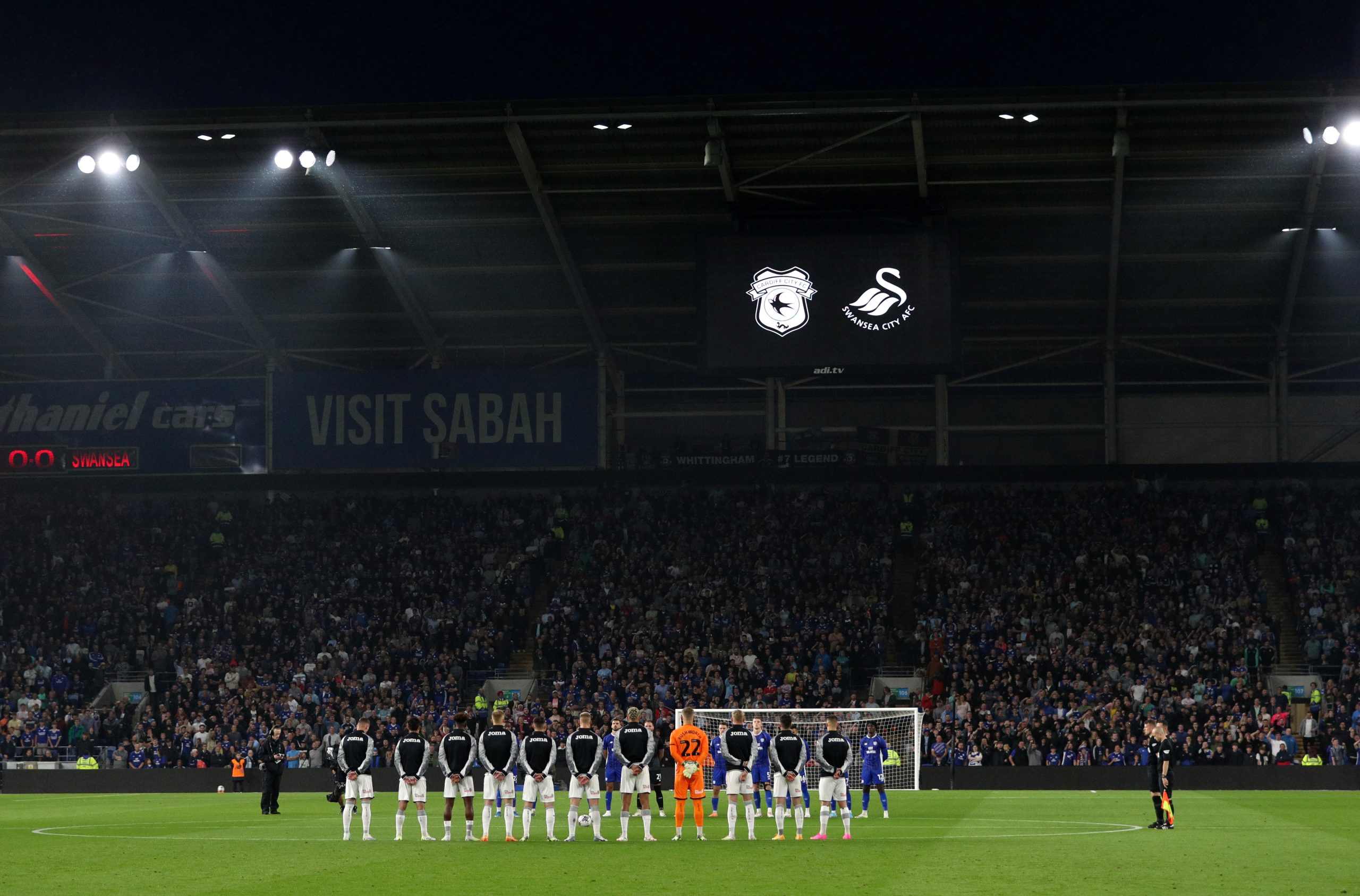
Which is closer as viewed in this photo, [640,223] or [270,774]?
[270,774]

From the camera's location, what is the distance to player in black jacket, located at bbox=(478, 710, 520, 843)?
23.2m

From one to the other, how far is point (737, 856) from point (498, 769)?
447 centimetres

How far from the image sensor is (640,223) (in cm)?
4503

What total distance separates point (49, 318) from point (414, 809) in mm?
26895

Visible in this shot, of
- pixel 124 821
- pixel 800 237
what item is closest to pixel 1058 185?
pixel 800 237

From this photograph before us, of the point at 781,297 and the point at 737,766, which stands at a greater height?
the point at 781,297

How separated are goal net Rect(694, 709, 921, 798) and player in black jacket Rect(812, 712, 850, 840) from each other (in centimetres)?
1194

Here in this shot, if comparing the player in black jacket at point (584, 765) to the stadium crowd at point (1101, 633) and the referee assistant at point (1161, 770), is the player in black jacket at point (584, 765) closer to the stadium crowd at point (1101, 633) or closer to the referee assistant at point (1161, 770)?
the referee assistant at point (1161, 770)

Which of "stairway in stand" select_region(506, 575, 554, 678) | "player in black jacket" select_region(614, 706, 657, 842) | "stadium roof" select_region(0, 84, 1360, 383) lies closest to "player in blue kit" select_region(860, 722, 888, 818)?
"player in black jacket" select_region(614, 706, 657, 842)

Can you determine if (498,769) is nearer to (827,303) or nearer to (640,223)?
(827,303)

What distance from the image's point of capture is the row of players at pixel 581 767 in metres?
23.4

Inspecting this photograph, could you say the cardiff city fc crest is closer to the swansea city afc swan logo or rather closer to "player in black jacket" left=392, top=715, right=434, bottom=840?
the swansea city afc swan logo

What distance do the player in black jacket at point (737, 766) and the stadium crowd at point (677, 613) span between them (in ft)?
62.9

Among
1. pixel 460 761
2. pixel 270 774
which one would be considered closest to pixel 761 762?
pixel 460 761
